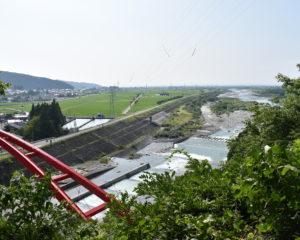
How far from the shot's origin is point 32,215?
8.30ft

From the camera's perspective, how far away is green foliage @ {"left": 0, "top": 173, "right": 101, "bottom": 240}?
7.91ft

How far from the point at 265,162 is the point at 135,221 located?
181 cm

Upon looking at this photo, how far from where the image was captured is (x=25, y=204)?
99.9 inches

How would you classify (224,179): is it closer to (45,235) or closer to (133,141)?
(45,235)

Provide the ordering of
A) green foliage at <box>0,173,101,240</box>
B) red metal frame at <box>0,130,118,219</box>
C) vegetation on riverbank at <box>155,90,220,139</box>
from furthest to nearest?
1. vegetation on riverbank at <box>155,90,220,139</box>
2. red metal frame at <box>0,130,118,219</box>
3. green foliage at <box>0,173,101,240</box>

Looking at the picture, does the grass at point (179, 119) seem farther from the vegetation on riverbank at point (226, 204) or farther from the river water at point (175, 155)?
the vegetation on riverbank at point (226, 204)

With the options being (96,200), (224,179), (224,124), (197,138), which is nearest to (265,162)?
(224,179)

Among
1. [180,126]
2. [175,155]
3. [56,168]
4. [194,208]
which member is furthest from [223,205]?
[180,126]

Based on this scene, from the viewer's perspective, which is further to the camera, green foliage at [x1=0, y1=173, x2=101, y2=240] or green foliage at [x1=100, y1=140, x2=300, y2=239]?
green foliage at [x1=0, y1=173, x2=101, y2=240]

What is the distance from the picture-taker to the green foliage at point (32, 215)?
2.41 m

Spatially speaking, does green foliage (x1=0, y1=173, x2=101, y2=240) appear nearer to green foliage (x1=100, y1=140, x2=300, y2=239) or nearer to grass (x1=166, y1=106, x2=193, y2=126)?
green foliage (x1=100, y1=140, x2=300, y2=239)

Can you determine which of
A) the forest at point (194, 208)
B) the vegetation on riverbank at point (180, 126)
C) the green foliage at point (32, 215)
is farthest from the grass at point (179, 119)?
the green foliage at point (32, 215)

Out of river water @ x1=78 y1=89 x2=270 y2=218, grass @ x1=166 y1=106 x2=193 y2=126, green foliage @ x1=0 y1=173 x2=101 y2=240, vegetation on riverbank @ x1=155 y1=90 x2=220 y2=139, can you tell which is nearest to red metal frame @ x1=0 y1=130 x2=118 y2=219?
green foliage @ x1=0 y1=173 x2=101 y2=240

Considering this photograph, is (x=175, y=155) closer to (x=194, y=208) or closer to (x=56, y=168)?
(x=56, y=168)
